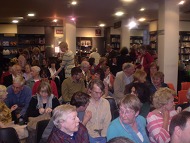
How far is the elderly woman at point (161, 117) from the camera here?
123 inches

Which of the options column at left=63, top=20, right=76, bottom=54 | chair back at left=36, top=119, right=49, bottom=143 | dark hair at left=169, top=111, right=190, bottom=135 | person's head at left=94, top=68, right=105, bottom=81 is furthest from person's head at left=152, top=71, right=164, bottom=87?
column at left=63, top=20, right=76, bottom=54

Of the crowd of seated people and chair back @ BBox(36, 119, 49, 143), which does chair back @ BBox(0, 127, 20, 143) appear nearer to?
chair back @ BBox(36, 119, 49, 143)

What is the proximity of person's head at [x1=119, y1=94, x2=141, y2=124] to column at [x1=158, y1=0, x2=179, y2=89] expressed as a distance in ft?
18.3

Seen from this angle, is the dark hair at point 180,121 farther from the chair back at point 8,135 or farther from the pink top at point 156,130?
the chair back at point 8,135

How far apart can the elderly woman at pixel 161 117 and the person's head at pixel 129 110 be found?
22 centimetres

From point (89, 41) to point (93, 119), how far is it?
55.2 feet

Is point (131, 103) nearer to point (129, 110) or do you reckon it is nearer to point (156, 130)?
point (129, 110)

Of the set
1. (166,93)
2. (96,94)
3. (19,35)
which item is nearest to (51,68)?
(96,94)

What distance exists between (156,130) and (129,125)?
0.30 metres

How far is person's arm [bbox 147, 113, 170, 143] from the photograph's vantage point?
310 cm

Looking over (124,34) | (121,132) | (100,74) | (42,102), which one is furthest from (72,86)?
(124,34)

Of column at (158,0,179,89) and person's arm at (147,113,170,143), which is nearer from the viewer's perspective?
person's arm at (147,113,170,143)

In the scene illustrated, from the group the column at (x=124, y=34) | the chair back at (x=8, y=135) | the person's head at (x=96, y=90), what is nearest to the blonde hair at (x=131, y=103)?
the person's head at (x=96, y=90)

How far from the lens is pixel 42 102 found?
4.62 m
